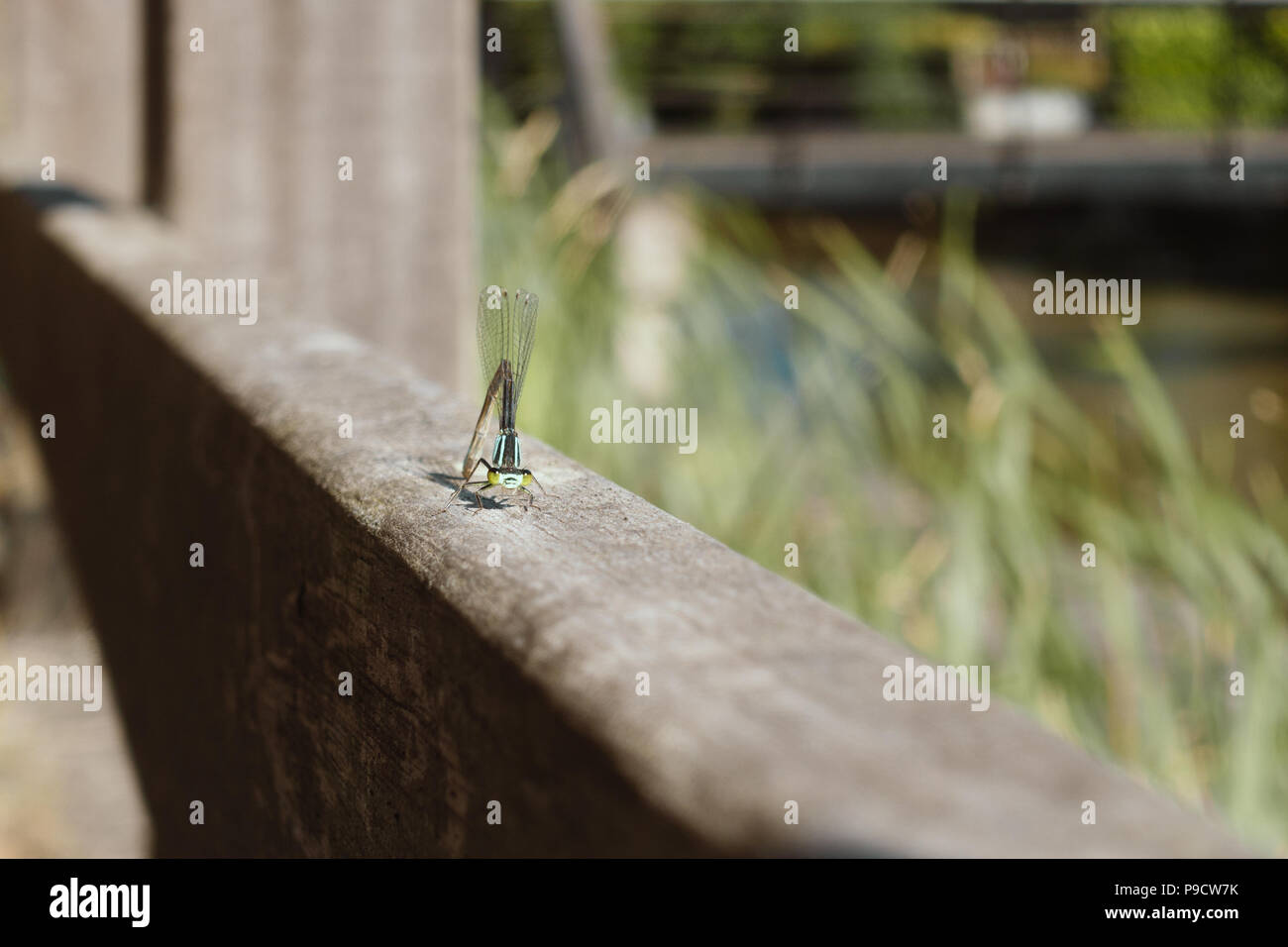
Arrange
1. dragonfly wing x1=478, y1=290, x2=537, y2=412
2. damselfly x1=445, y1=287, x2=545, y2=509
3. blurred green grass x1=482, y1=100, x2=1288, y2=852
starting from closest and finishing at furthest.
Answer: damselfly x1=445, y1=287, x2=545, y2=509
dragonfly wing x1=478, y1=290, x2=537, y2=412
blurred green grass x1=482, y1=100, x2=1288, y2=852

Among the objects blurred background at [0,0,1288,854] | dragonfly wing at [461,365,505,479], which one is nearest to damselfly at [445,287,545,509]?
dragonfly wing at [461,365,505,479]

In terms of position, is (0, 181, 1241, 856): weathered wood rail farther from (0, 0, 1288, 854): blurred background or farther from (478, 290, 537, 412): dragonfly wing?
(0, 0, 1288, 854): blurred background

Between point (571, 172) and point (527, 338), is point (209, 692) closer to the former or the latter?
point (527, 338)

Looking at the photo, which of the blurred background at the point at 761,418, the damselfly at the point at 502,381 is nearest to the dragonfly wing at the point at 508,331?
the damselfly at the point at 502,381

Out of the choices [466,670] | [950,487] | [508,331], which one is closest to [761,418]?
[950,487]

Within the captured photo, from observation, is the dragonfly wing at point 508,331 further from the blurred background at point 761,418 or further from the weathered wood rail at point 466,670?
the blurred background at point 761,418

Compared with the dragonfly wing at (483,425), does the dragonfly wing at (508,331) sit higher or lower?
higher
